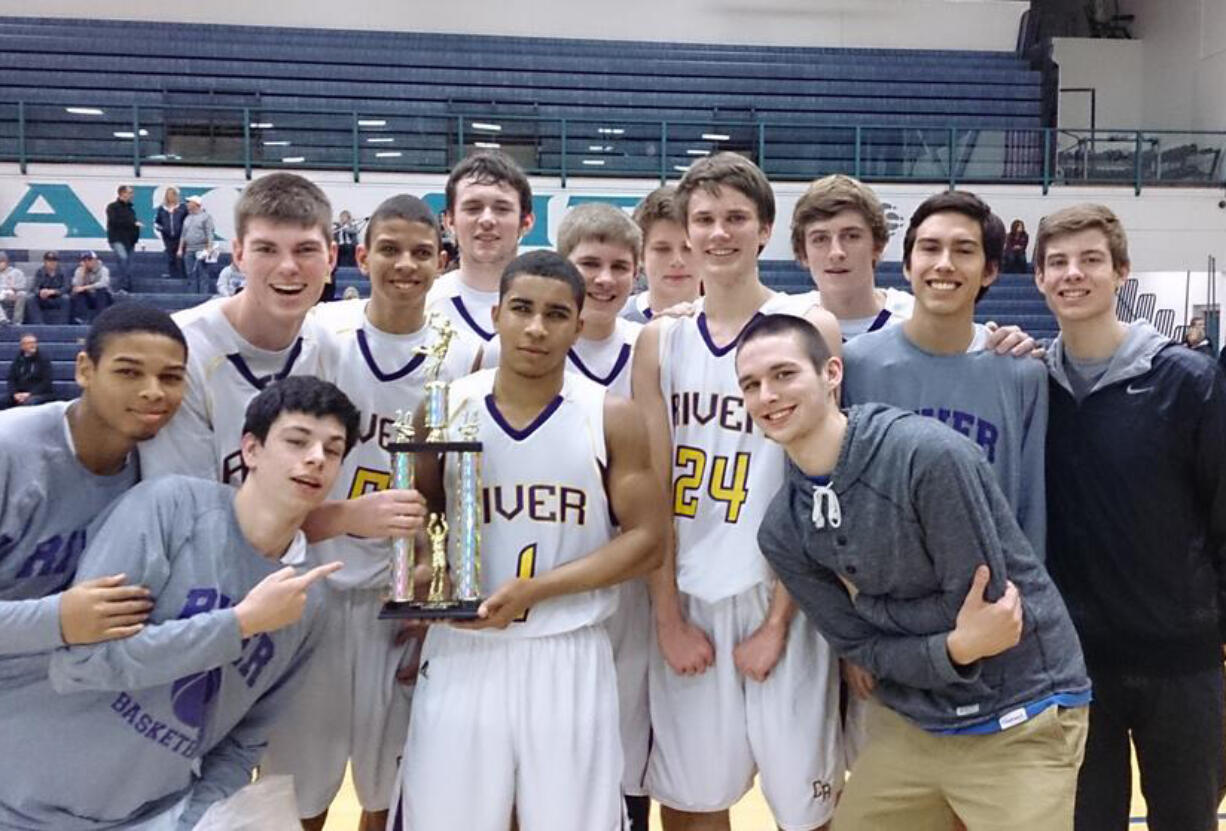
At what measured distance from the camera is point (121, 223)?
1385cm

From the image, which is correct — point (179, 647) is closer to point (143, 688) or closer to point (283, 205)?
point (143, 688)

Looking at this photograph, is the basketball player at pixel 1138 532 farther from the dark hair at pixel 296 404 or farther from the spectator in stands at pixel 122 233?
the spectator in stands at pixel 122 233

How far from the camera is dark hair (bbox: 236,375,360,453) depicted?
102 inches

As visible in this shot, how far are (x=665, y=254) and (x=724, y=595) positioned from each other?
5.08 feet

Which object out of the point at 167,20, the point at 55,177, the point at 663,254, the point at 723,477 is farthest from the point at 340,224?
the point at 723,477

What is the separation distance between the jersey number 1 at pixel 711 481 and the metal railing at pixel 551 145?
13216mm

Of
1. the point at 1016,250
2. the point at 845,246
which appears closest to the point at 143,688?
the point at 845,246

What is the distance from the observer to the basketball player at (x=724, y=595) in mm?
2906

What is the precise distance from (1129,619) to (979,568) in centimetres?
77

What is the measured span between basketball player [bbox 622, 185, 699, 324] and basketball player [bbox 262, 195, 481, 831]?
1.13 meters

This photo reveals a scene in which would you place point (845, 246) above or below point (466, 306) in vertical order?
above

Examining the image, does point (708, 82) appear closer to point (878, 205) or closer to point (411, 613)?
point (878, 205)

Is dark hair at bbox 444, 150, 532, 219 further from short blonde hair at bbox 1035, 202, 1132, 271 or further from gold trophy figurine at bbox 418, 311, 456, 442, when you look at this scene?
short blonde hair at bbox 1035, 202, 1132, 271

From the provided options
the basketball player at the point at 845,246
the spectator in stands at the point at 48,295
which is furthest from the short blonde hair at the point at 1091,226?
the spectator in stands at the point at 48,295
